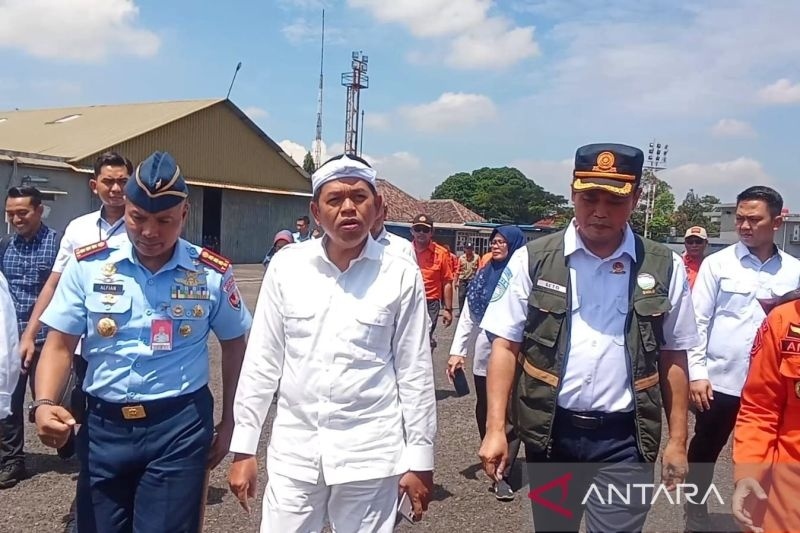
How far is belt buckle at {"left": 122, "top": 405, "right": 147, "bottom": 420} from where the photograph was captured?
267cm

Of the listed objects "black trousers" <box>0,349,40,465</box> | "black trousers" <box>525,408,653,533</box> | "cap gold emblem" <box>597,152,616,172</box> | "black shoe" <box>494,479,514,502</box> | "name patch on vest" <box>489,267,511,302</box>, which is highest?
"cap gold emblem" <box>597,152,616,172</box>

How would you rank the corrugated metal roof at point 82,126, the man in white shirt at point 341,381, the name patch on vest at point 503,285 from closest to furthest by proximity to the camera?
1. the man in white shirt at point 341,381
2. the name patch on vest at point 503,285
3. the corrugated metal roof at point 82,126

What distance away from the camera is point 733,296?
14.1 ft

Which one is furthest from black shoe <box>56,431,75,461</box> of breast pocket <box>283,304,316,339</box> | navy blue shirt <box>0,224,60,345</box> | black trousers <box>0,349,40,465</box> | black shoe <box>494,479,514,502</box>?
breast pocket <box>283,304,316,339</box>

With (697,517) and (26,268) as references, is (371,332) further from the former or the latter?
(26,268)

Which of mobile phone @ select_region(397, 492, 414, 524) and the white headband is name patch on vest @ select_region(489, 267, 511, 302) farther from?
mobile phone @ select_region(397, 492, 414, 524)

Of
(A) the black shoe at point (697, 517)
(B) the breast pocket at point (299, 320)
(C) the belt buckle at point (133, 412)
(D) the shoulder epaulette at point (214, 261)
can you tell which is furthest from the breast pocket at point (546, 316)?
(A) the black shoe at point (697, 517)

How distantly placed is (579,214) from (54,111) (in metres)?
35.9

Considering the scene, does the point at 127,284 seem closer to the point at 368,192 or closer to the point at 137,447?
the point at 137,447

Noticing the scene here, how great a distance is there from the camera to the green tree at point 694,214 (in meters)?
56.0

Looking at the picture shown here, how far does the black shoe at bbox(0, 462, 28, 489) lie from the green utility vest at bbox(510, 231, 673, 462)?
3.71m

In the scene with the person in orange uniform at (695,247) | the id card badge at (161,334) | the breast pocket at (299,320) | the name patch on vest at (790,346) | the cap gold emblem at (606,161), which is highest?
the cap gold emblem at (606,161)

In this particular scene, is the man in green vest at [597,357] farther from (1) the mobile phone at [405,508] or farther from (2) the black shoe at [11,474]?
(2) the black shoe at [11,474]

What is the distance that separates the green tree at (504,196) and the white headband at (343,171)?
202 ft
